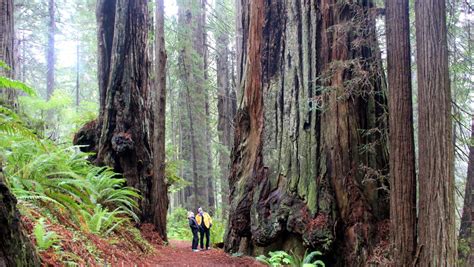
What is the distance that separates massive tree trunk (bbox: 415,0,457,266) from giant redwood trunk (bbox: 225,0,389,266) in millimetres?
1371

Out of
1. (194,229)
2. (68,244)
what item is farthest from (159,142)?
(68,244)

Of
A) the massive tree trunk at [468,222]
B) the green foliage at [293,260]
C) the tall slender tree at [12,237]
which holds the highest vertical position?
the tall slender tree at [12,237]

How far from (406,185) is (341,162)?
172 centimetres

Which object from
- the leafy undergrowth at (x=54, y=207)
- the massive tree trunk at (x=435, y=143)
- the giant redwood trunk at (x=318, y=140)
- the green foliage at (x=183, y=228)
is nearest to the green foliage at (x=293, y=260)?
the giant redwood trunk at (x=318, y=140)

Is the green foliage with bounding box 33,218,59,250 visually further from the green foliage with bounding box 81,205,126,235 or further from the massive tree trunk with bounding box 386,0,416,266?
the massive tree trunk with bounding box 386,0,416,266

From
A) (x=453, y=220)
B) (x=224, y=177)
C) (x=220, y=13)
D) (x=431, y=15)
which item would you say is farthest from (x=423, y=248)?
(x=220, y=13)

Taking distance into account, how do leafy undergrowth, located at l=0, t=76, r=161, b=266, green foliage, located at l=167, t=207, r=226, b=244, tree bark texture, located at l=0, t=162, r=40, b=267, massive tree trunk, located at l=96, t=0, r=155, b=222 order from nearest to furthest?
tree bark texture, located at l=0, t=162, r=40, b=267 < leafy undergrowth, located at l=0, t=76, r=161, b=266 < massive tree trunk, located at l=96, t=0, r=155, b=222 < green foliage, located at l=167, t=207, r=226, b=244

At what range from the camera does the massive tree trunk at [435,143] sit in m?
5.45

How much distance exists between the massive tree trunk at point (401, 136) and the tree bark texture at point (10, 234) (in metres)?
5.26

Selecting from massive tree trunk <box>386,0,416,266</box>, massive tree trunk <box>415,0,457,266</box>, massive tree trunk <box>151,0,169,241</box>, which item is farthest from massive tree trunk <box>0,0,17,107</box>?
massive tree trunk <box>415,0,457,266</box>

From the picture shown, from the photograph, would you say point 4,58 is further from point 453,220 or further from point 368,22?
point 453,220

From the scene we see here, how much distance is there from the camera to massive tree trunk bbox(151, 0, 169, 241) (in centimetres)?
1094

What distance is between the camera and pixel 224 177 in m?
22.6

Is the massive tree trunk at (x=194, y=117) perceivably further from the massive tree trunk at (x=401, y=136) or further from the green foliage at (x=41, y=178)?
the massive tree trunk at (x=401, y=136)
